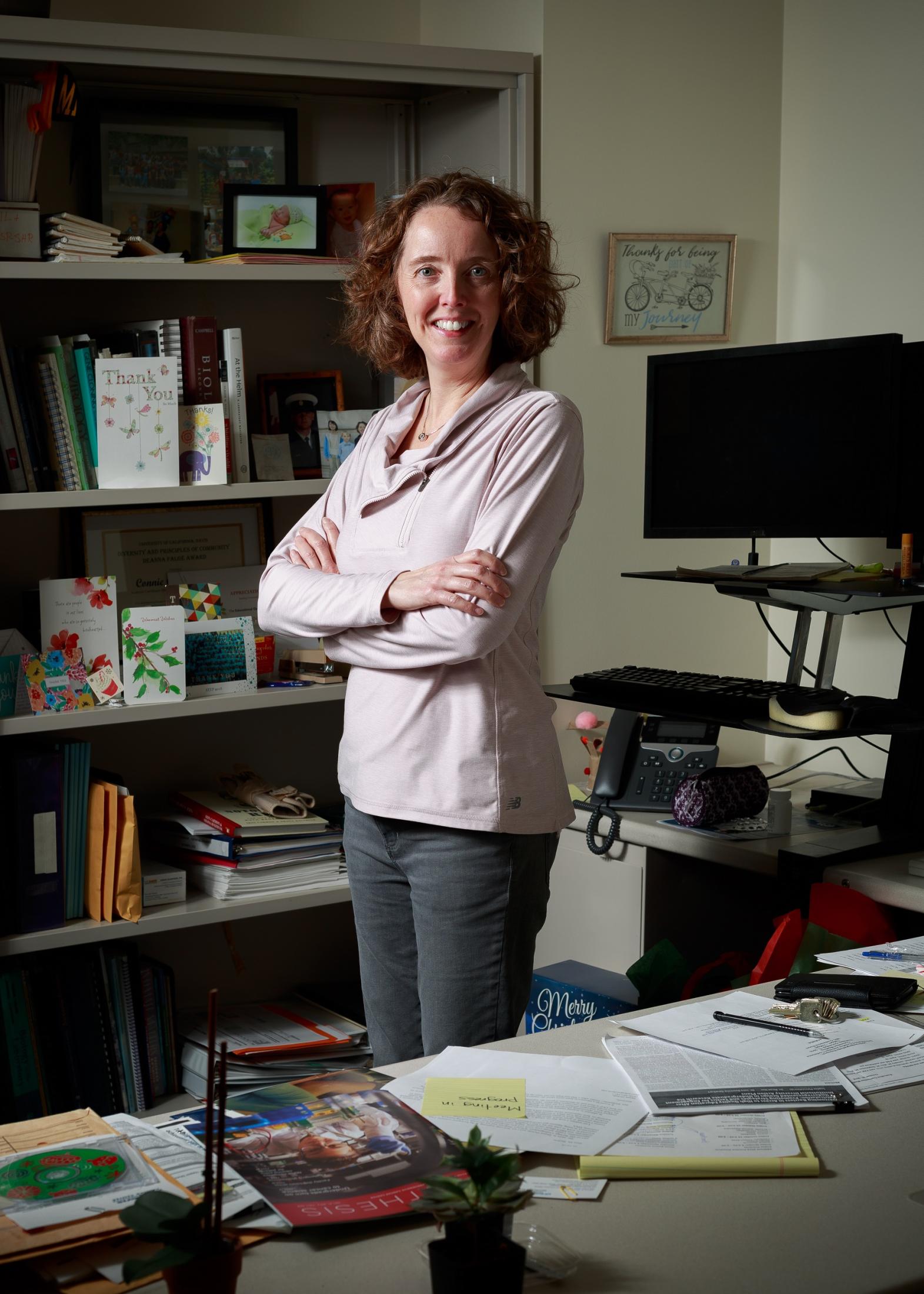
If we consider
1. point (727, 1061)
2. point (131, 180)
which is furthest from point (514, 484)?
point (131, 180)

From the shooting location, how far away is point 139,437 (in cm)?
249

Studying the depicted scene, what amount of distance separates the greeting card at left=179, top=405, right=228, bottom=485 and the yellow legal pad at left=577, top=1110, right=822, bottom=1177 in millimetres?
1711

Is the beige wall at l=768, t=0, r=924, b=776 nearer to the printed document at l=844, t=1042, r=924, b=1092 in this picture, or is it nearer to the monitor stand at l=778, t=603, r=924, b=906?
the monitor stand at l=778, t=603, r=924, b=906

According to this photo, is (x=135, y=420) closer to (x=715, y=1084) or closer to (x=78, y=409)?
(x=78, y=409)

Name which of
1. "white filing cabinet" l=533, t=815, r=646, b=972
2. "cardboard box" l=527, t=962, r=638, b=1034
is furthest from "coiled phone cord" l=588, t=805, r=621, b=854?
"cardboard box" l=527, t=962, r=638, b=1034

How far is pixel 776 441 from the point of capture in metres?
2.45

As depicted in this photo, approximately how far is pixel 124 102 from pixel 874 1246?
2432mm

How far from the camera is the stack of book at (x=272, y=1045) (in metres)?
2.61

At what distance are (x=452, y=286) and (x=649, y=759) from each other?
1.12m

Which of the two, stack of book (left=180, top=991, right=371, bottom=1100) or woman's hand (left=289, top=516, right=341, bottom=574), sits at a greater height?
woman's hand (left=289, top=516, right=341, bottom=574)

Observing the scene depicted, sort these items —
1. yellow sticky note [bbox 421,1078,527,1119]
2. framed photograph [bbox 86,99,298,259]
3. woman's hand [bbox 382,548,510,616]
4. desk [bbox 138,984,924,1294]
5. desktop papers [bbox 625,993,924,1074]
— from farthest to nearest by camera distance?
framed photograph [bbox 86,99,298,259] → woman's hand [bbox 382,548,510,616] → desktop papers [bbox 625,993,924,1074] → yellow sticky note [bbox 421,1078,527,1119] → desk [bbox 138,984,924,1294]

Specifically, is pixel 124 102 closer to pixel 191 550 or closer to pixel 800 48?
pixel 191 550

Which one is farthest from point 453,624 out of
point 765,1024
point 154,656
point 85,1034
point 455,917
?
point 85,1034

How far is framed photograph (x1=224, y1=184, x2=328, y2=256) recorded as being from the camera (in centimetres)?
263
